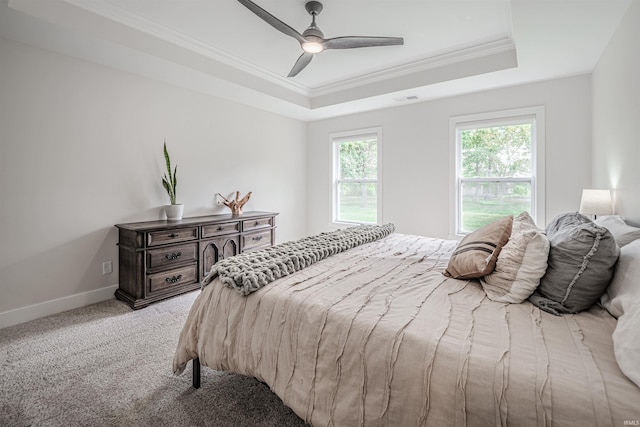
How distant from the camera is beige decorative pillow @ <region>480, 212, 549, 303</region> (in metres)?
1.33

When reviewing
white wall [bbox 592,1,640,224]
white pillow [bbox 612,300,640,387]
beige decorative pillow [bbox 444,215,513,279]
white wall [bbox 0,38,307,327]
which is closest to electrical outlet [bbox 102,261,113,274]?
white wall [bbox 0,38,307,327]

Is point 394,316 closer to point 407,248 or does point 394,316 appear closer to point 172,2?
point 407,248

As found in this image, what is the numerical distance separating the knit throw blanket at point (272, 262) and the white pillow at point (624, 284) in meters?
1.42

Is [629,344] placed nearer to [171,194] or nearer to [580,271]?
[580,271]

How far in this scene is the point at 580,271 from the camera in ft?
4.03

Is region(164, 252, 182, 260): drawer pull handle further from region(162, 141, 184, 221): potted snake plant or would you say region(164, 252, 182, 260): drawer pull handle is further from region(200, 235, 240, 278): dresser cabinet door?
region(162, 141, 184, 221): potted snake plant

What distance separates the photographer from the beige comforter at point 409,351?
0.84m

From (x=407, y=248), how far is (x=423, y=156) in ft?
7.59

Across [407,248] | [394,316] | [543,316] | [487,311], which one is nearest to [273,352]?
[394,316]

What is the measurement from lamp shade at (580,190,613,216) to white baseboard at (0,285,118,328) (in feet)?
15.3

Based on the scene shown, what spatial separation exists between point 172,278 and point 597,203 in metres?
4.06

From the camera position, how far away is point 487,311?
4.11 ft

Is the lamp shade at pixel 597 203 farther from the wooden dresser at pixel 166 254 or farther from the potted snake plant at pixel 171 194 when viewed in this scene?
the potted snake plant at pixel 171 194

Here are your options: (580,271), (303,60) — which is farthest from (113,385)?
(303,60)
